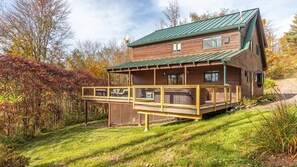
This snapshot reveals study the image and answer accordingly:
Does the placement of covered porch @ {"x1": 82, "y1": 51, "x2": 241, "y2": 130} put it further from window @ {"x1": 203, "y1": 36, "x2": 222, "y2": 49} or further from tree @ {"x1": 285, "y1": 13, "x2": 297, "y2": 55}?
tree @ {"x1": 285, "y1": 13, "x2": 297, "y2": 55}

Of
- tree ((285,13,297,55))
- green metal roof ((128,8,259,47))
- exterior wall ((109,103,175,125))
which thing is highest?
tree ((285,13,297,55))

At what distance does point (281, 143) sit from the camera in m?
3.93

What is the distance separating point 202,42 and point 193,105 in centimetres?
872

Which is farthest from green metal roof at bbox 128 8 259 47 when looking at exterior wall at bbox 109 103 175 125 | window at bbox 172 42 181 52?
exterior wall at bbox 109 103 175 125

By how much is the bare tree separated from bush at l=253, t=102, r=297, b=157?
27.3 metres

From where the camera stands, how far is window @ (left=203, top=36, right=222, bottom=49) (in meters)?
13.7

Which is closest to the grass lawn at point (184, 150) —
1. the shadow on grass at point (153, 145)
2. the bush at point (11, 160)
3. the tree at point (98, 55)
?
the shadow on grass at point (153, 145)

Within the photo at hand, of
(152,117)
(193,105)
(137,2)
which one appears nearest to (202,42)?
(152,117)

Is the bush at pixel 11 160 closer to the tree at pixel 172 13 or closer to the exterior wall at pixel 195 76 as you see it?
the exterior wall at pixel 195 76

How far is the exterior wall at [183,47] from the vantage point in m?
13.2

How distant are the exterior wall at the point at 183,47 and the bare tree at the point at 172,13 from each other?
541 inches

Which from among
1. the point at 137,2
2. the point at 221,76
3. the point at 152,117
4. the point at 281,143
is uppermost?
the point at 137,2

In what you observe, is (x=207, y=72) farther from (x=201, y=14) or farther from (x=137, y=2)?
(x=201, y=14)

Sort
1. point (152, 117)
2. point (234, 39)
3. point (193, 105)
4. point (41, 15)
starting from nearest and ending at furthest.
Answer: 1. point (193, 105)
2. point (152, 117)
3. point (234, 39)
4. point (41, 15)
